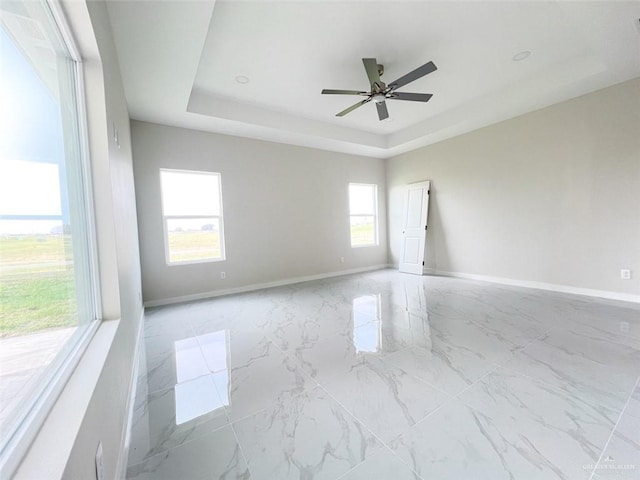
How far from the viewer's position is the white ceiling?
2.27 m

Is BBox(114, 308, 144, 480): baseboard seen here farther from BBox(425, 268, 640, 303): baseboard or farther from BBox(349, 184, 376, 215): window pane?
BBox(425, 268, 640, 303): baseboard

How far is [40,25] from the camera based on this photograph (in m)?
1.02

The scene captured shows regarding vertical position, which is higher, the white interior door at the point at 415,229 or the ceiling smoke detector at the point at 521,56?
the ceiling smoke detector at the point at 521,56

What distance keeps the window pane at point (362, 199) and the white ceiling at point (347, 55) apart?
197cm

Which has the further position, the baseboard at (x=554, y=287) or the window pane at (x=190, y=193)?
the window pane at (x=190, y=193)

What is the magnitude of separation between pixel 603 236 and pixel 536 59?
8.35 feet

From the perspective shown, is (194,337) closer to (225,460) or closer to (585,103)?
(225,460)

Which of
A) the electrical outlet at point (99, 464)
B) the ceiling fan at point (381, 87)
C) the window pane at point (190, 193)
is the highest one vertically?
the ceiling fan at point (381, 87)

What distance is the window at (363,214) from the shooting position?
20.4 ft

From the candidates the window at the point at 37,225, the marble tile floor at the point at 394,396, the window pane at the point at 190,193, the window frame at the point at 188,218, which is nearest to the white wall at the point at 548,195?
the marble tile floor at the point at 394,396

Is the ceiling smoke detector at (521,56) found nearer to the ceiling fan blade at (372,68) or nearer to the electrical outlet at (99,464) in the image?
the ceiling fan blade at (372,68)

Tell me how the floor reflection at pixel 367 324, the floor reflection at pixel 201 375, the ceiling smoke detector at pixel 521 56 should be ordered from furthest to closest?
the ceiling smoke detector at pixel 521 56
the floor reflection at pixel 367 324
the floor reflection at pixel 201 375

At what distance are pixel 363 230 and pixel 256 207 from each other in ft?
9.19

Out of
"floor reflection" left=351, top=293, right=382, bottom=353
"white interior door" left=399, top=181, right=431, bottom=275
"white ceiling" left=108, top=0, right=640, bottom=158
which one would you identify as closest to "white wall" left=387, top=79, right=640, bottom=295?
"white interior door" left=399, top=181, right=431, bottom=275
